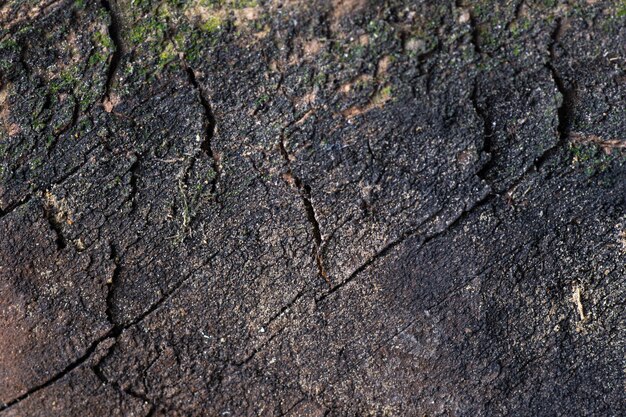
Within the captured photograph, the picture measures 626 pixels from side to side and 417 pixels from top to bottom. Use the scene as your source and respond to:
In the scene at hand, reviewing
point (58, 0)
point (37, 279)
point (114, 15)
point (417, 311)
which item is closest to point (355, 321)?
point (417, 311)

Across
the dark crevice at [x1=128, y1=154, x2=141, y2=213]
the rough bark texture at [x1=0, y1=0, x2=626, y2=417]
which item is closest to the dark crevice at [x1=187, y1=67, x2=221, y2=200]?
the rough bark texture at [x1=0, y1=0, x2=626, y2=417]

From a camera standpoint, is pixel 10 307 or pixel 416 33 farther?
pixel 10 307

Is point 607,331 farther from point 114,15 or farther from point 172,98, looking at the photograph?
point 114,15

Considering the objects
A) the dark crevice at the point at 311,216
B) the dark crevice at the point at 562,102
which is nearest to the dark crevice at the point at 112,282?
the dark crevice at the point at 311,216

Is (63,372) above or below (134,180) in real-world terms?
below

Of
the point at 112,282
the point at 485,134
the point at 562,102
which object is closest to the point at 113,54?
the point at 112,282

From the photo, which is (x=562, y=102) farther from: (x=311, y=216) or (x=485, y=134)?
(x=311, y=216)

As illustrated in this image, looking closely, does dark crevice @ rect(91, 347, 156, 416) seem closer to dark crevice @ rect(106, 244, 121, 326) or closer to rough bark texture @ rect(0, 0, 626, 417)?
rough bark texture @ rect(0, 0, 626, 417)
